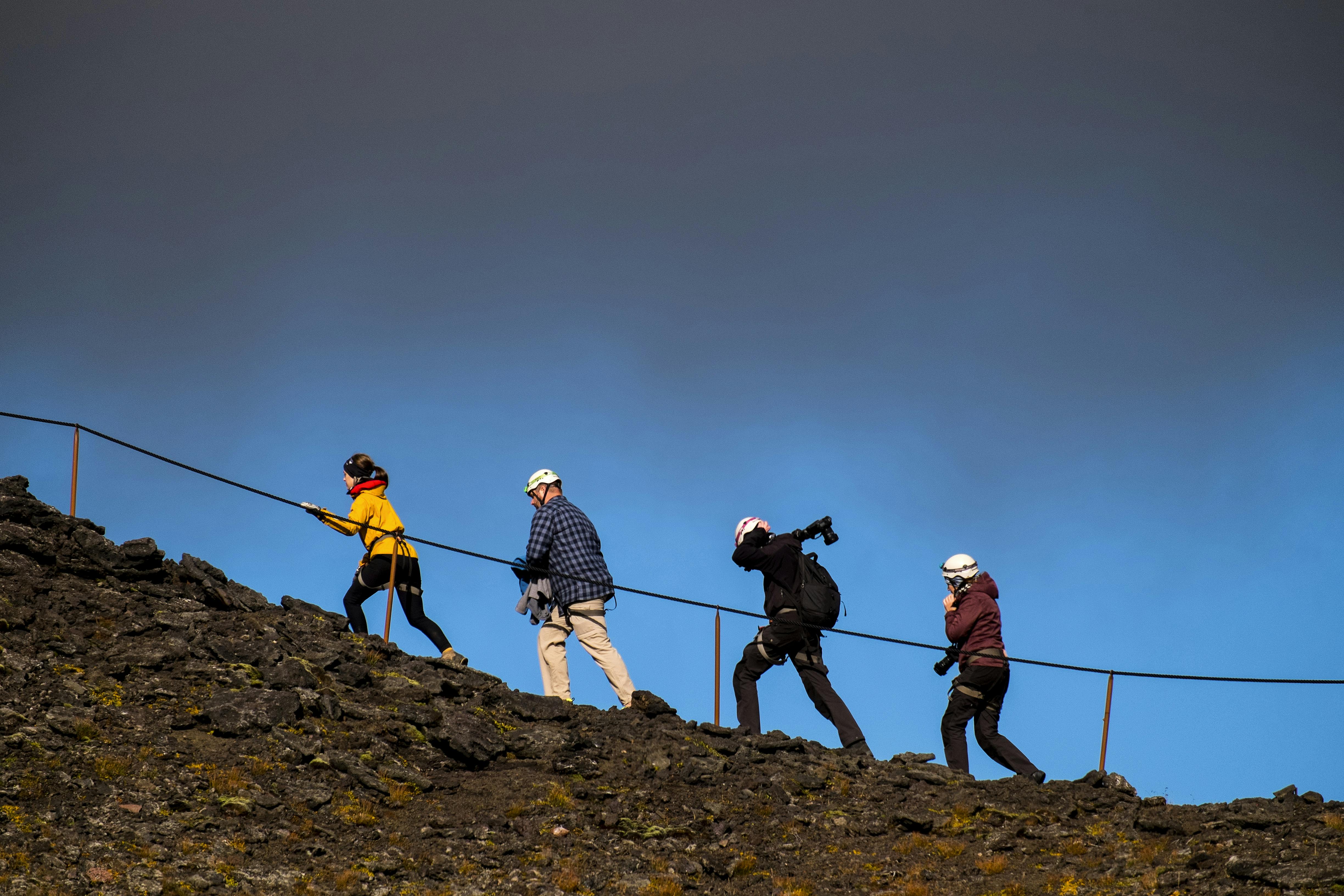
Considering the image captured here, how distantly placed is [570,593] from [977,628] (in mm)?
4609

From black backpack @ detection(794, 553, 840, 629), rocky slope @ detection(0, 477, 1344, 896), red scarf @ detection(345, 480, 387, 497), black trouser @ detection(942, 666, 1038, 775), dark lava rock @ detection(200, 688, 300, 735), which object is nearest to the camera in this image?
rocky slope @ detection(0, 477, 1344, 896)

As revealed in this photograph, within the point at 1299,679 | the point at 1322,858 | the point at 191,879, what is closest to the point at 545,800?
the point at 191,879

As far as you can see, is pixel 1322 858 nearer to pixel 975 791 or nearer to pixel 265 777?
pixel 975 791

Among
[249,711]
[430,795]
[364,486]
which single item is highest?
[364,486]

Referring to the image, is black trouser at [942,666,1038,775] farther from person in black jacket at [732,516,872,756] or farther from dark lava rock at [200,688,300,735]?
dark lava rock at [200,688,300,735]

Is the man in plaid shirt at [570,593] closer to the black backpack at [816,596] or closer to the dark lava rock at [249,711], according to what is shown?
the black backpack at [816,596]

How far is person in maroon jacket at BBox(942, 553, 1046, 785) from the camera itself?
1341 centimetres

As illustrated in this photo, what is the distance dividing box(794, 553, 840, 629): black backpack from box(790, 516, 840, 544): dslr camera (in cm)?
24

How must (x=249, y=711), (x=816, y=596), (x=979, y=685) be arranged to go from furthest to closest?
(x=816, y=596) → (x=979, y=685) → (x=249, y=711)

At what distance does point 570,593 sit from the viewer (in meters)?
14.4

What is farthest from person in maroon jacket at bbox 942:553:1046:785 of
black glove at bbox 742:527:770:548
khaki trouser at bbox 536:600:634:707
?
khaki trouser at bbox 536:600:634:707

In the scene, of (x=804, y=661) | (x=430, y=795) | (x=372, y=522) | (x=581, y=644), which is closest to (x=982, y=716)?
(x=804, y=661)

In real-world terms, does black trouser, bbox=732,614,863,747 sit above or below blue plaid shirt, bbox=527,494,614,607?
below

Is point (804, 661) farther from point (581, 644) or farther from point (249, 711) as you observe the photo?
point (249, 711)
